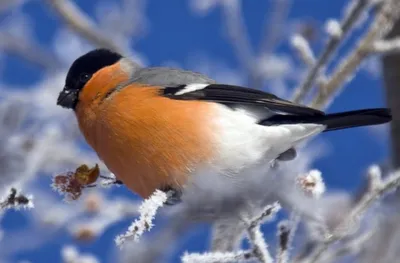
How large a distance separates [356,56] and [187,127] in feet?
1.99

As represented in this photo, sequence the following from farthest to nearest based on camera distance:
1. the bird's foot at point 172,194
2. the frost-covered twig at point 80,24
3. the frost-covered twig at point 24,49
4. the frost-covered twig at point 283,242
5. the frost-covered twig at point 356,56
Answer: the frost-covered twig at point 24,49
the frost-covered twig at point 80,24
the frost-covered twig at point 356,56
the bird's foot at point 172,194
the frost-covered twig at point 283,242

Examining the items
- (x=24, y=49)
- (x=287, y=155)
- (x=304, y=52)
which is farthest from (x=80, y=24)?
(x=287, y=155)

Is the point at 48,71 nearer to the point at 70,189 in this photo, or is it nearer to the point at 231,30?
the point at 231,30

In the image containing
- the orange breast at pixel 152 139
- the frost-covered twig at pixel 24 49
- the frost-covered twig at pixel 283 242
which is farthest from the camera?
the frost-covered twig at pixel 24 49

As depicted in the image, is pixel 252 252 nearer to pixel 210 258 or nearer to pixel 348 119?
pixel 210 258

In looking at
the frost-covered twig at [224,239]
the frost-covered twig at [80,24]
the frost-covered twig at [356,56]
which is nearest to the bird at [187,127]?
the frost-covered twig at [224,239]

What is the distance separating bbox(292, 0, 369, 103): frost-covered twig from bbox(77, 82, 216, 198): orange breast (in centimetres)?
33

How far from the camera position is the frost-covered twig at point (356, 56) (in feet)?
7.11

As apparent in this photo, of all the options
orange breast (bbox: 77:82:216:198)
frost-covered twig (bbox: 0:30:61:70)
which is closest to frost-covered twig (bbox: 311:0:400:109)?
orange breast (bbox: 77:82:216:198)

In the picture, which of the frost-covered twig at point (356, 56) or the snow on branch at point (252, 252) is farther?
the frost-covered twig at point (356, 56)

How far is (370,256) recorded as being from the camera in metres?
0.72

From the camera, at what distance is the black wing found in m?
1.90

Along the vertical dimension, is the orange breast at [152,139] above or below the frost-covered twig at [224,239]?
above

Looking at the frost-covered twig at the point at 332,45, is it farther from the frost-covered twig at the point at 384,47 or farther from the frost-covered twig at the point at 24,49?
the frost-covered twig at the point at 24,49
